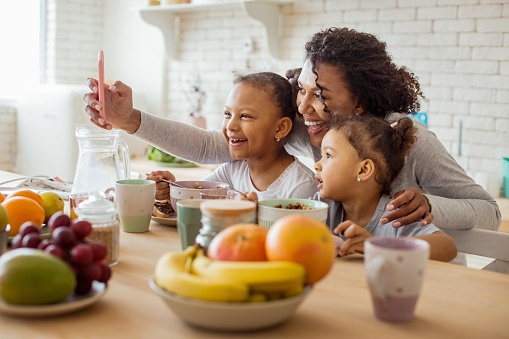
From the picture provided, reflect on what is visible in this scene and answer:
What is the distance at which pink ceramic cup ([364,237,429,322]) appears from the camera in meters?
0.79

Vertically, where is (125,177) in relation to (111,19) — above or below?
below

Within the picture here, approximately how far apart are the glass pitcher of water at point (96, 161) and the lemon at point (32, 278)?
696 millimetres

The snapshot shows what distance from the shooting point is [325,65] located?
1806 mm

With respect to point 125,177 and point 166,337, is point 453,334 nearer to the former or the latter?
point 166,337

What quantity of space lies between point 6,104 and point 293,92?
3735 mm

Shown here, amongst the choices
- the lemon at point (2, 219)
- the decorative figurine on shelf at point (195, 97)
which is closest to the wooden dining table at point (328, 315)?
the lemon at point (2, 219)

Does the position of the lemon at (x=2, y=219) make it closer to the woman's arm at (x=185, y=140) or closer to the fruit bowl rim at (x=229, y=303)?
the fruit bowl rim at (x=229, y=303)

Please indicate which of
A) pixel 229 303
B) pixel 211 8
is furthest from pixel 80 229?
pixel 211 8

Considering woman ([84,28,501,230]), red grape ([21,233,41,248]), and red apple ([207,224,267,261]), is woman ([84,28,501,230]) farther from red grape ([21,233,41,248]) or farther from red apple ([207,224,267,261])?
red grape ([21,233,41,248])


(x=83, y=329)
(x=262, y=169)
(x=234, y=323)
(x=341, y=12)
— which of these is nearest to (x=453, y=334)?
(x=234, y=323)

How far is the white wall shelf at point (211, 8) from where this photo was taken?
389 cm

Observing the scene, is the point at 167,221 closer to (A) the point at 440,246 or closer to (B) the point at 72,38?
(A) the point at 440,246

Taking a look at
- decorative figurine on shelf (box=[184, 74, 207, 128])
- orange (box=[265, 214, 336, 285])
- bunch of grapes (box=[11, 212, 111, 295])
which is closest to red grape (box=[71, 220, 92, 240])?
bunch of grapes (box=[11, 212, 111, 295])

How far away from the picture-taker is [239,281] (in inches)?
29.0
